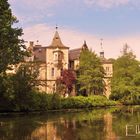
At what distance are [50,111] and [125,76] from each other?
28.8 metres

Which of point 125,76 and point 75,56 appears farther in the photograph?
point 75,56

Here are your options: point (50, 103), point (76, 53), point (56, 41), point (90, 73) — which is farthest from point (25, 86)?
point (76, 53)

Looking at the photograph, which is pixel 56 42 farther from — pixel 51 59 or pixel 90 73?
pixel 90 73

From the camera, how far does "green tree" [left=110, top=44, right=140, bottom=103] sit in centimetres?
8944

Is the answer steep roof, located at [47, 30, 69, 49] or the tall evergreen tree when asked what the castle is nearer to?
steep roof, located at [47, 30, 69, 49]

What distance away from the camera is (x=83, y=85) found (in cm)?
9344

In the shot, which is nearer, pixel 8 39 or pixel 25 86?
pixel 8 39

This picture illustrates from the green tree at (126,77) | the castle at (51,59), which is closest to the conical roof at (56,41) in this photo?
the castle at (51,59)

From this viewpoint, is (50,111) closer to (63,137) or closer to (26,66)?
(26,66)

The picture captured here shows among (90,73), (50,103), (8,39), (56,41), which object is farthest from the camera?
(56,41)

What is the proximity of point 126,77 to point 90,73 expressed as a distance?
7.77 meters

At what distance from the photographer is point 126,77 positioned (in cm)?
9125

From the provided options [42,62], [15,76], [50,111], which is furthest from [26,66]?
[42,62]

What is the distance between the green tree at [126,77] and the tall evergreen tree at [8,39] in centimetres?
4012
